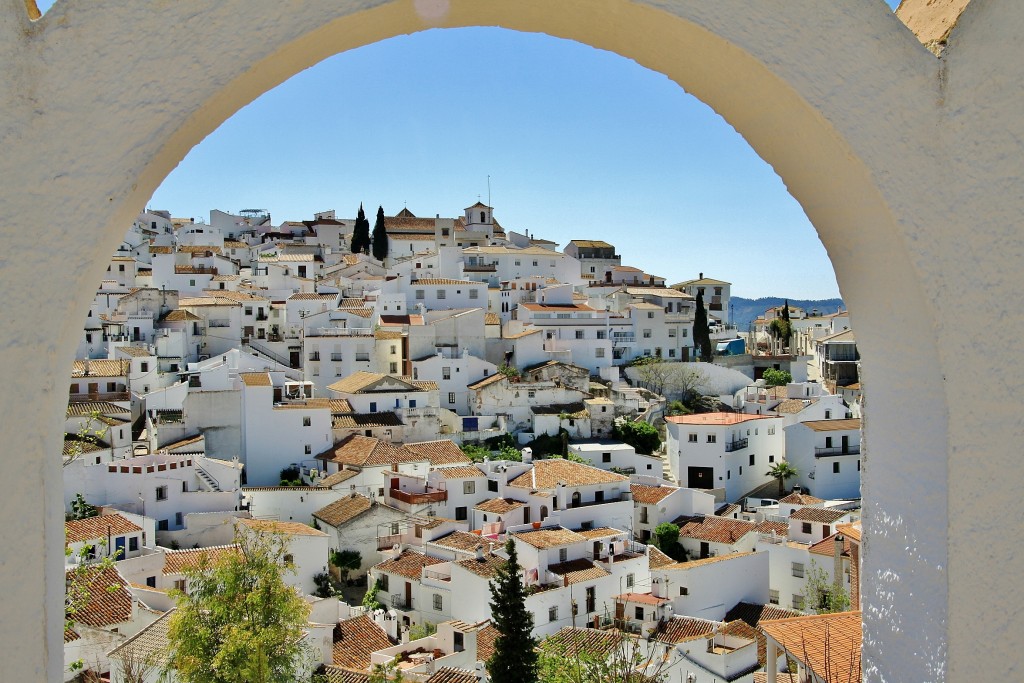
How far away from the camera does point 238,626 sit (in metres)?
7.46

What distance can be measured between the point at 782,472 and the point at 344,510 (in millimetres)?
12997

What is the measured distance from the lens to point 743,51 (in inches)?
51.7

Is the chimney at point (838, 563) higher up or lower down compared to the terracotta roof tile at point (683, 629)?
higher up

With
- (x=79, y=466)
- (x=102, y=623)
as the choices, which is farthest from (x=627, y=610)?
(x=79, y=466)

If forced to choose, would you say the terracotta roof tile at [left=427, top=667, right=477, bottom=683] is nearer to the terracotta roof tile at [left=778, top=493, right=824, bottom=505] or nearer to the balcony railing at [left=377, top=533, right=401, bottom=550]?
the balcony railing at [left=377, top=533, right=401, bottom=550]

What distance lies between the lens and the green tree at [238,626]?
23.0 ft

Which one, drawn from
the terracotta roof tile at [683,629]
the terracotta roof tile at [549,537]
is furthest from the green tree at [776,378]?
the terracotta roof tile at [683,629]

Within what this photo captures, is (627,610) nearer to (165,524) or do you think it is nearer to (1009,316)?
(165,524)

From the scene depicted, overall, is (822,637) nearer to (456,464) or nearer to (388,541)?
(388,541)

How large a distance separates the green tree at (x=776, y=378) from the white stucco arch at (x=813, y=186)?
33.2 metres

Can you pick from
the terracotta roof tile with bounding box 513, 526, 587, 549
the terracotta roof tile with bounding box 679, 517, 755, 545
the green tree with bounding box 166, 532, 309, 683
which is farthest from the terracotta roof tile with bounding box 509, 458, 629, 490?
the green tree with bounding box 166, 532, 309, 683

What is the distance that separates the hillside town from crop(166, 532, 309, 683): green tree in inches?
18.9

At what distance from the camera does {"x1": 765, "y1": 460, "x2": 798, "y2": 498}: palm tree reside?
2427 cm

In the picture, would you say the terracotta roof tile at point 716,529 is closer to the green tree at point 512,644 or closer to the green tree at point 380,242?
the green tree at point 512,644
